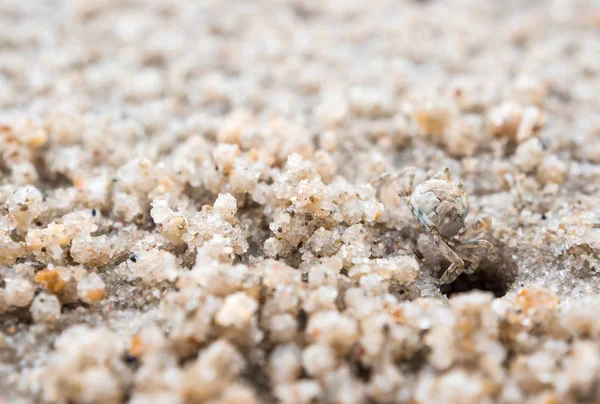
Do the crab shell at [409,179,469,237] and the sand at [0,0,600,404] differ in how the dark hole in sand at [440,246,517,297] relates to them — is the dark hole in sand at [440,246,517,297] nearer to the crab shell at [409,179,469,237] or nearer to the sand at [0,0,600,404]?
the sand at [0,0,600,404]

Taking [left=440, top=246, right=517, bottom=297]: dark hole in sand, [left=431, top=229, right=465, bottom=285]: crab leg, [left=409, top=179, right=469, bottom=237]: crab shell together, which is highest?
[left=409, top=179, right=469, bottom=237]: crab shell

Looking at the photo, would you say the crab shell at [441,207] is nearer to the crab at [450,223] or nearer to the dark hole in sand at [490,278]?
the crab at [450,223]

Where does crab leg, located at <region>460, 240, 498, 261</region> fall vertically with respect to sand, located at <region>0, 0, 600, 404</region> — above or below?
below

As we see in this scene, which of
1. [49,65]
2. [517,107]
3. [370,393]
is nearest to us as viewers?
[370,393]

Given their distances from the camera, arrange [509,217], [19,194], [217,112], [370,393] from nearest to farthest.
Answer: [370,393] < [19,194] < [509,217] < [217,112]

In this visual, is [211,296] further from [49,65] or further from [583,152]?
[49,65]

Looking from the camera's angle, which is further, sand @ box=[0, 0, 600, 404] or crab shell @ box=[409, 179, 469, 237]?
crab shell @ box=[409, 179, 469, 237]

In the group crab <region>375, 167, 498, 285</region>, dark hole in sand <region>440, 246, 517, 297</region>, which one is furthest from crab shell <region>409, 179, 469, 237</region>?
dark hole in sand <region>440, 246, 517, 297</region>

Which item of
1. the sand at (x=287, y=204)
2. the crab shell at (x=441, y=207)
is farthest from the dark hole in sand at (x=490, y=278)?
the crab shell at (x=441, y=207)

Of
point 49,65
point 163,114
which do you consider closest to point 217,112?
point 163,114
